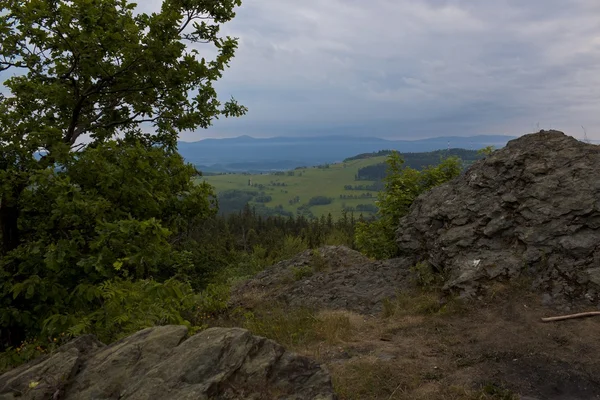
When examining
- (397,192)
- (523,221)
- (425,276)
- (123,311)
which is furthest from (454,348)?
(397,192)

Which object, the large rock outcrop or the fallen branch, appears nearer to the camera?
the fallen branch

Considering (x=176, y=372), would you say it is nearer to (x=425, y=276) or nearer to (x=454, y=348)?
(x=454, y=348)

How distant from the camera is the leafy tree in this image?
22.8ft

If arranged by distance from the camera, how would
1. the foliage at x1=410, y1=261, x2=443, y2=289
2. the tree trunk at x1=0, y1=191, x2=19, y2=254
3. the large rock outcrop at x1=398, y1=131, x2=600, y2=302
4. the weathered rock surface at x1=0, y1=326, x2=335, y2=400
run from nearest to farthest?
the weathered rock surface at x1=0, y1=326, x2=335, y2=400
the tree trunk at x1=0, y1=191, x2=19, y2=254
the large rock outcrop at x1=398, y1=131, x2=600, y2=302
the foliage at x1=410, y1=261, x2=443, y2=289

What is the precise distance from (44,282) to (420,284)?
30.2ft

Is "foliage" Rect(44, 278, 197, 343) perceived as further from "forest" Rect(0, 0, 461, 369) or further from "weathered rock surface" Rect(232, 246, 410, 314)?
"weathered rock surface" Rect(232, 246, 410, 314)

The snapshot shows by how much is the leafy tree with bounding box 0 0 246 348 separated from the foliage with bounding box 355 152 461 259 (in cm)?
930

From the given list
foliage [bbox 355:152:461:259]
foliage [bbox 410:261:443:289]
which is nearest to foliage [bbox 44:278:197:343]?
foliage [bbox 410:261:443:289]

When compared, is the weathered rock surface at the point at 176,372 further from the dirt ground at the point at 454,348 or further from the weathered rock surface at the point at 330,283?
the weathered rock surface at the point at 330,283

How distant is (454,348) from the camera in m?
7.64

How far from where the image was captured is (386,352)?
7773mm

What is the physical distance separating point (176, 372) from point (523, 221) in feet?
31.7

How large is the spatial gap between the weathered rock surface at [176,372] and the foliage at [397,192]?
1268 centimetres

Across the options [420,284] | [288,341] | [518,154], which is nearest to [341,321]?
[288,341]
